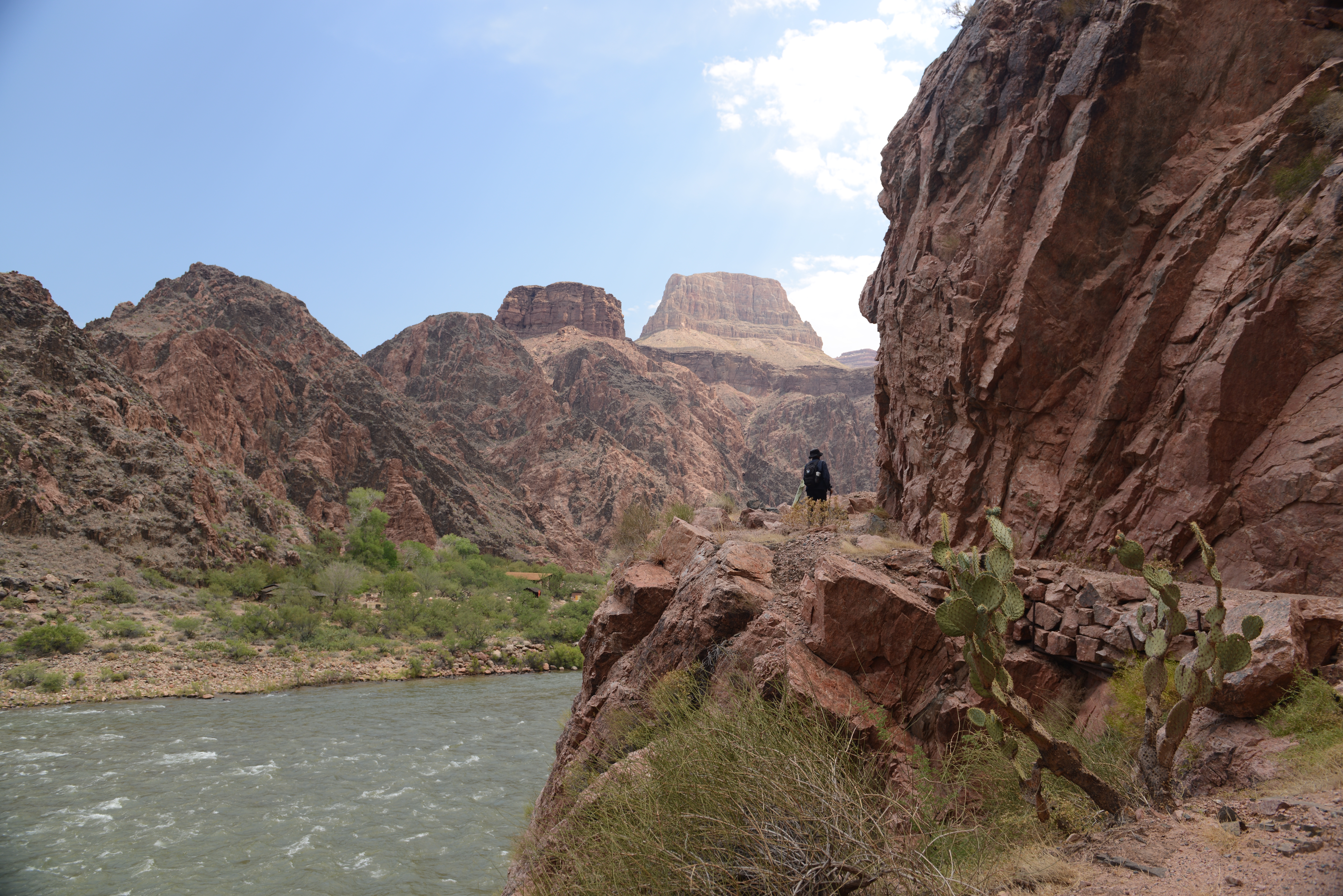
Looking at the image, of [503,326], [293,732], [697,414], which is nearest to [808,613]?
→ [293,732]

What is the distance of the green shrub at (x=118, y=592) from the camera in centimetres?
2536

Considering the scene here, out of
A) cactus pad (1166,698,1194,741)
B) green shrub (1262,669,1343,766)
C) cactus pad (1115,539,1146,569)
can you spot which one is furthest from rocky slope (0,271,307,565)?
green shrub (1262,669,1343,766)

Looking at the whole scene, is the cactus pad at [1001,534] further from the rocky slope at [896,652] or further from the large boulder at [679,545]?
the large boulder at [679,545]

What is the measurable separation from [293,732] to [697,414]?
3246 inches

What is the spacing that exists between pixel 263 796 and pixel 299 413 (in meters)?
51.2

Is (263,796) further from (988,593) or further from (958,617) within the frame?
(988,593)

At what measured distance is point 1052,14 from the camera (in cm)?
1148

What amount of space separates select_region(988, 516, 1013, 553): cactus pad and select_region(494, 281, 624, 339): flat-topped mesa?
4297 inches

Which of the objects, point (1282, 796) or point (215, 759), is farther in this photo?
point (215, 759)

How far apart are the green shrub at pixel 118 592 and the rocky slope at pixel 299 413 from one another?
16.9 meters

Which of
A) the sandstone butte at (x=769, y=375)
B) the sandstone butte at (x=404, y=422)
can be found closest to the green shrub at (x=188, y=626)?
the sandstone butte at (x=404, y=422)

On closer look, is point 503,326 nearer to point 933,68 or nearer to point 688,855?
point 933,68

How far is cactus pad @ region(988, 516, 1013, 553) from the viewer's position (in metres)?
4.44

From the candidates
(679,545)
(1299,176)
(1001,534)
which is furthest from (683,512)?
(1001,534)
